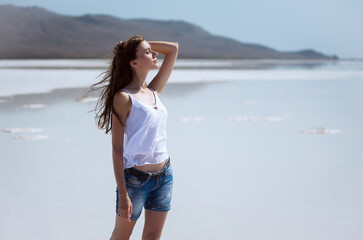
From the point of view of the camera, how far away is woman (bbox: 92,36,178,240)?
86.4 inches

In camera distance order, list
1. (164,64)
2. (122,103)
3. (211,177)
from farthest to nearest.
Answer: (211,177), (164,64), (122,103)

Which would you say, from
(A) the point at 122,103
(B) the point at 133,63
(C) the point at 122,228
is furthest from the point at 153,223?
(B) the point at 133,63

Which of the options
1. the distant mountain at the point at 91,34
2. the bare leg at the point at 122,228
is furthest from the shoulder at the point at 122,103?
the distant mountain at the point at 91,34

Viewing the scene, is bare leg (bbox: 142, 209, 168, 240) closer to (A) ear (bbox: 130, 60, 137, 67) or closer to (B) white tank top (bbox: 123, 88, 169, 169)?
(B) white tank top (bbox: 123, 88, 169, 169)

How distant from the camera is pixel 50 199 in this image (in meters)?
3.84

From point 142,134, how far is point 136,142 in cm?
→ 4

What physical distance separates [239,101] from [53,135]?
17.8 feet

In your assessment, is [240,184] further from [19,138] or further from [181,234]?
[19,138]

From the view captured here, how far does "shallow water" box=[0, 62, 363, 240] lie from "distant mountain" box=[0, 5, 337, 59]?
102 metres

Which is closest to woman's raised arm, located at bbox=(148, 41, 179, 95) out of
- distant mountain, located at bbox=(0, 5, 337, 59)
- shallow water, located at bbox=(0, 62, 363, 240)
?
shallow water, located at bbox=(0, 62, 363, 240)

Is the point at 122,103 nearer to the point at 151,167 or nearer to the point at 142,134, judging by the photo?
the point at 142,134

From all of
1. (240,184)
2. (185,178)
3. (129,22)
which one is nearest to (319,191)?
(240,184)

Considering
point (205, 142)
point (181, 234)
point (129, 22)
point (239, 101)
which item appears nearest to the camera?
point (181, 234)

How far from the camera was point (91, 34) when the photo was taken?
133875 mm
